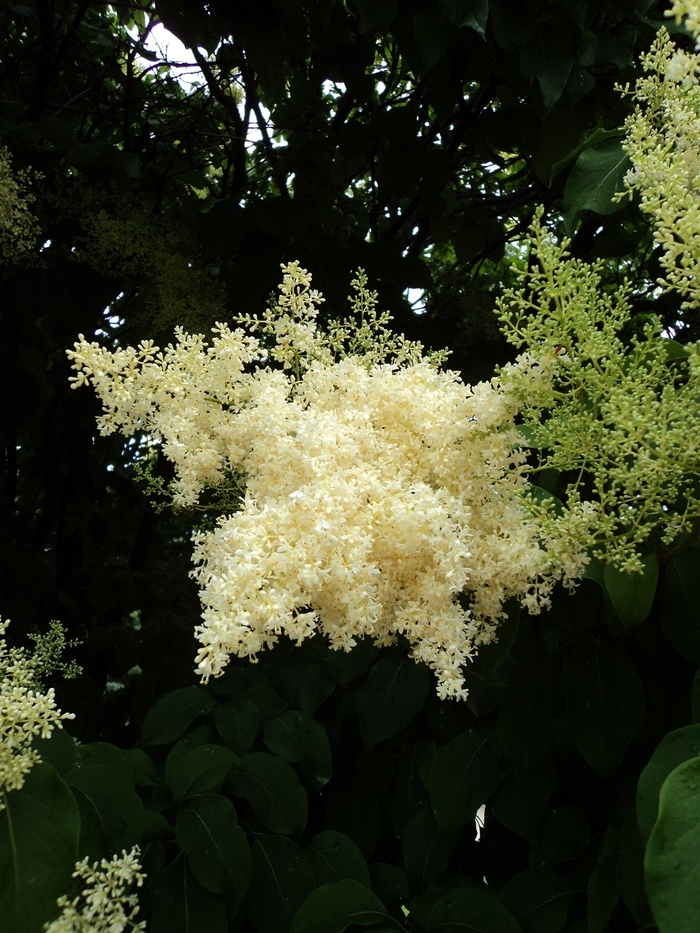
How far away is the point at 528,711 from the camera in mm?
1107

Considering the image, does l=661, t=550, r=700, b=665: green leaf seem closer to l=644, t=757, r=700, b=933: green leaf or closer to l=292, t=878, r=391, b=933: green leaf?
l=644, t=757, r=700, b=933: green leaf

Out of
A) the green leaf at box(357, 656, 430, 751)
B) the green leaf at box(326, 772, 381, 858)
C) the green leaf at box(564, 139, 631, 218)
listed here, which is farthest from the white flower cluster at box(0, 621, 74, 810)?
the green leaf at box(564, 139, 631, 218)

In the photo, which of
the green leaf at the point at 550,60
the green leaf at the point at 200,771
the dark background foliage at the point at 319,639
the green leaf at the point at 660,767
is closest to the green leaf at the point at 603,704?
the dark background foliage at the point at 319,639

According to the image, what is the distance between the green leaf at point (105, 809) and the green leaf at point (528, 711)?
496 mm

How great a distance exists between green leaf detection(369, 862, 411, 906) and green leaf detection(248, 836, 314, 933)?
168mm

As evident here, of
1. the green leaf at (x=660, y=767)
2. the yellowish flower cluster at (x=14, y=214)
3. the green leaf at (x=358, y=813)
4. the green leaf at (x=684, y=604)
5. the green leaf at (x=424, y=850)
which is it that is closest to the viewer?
the green leaf at (x=660, y=767)

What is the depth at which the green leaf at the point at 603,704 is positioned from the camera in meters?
1.02

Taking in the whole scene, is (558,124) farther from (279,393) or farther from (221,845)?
(221,845)

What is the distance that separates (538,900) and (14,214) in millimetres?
1921

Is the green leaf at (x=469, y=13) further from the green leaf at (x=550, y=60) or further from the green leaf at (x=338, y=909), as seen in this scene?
the green leaf at (x=338, y=909)

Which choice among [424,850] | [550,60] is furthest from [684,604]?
[550,60]

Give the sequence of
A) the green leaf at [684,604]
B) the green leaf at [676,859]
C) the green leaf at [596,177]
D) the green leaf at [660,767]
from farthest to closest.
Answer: the green leaf at [596,177]
the green leaf at [684,604]
the green leaf at [660,767]
the green leaf at [676,859]

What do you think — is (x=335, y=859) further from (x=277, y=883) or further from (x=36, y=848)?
(x=36, y=848)

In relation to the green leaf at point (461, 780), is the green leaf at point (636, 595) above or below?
above
